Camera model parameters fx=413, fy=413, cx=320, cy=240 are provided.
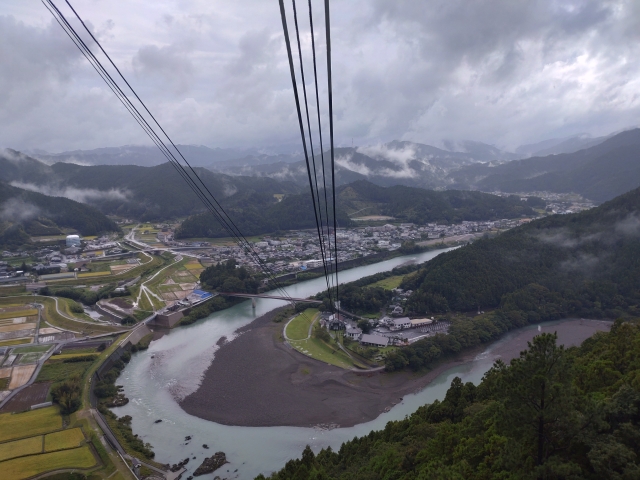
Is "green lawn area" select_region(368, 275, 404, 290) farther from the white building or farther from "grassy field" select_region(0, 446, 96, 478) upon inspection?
the white building

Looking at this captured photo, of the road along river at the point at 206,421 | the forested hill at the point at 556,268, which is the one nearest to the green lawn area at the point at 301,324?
the road along river at the point at 206,421

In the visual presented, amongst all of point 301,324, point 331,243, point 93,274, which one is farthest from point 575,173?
point 93,274

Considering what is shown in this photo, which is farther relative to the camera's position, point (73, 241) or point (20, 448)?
point (73, 241)

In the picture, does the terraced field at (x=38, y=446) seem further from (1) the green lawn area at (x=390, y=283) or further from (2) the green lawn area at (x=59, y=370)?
(1) the green lawn area at (x=390, y=283)

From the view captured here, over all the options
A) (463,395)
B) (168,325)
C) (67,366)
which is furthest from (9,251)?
(463,395)

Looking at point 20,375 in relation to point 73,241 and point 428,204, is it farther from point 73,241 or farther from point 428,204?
point 428,204

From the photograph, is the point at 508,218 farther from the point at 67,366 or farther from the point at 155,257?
the point at 67,366
